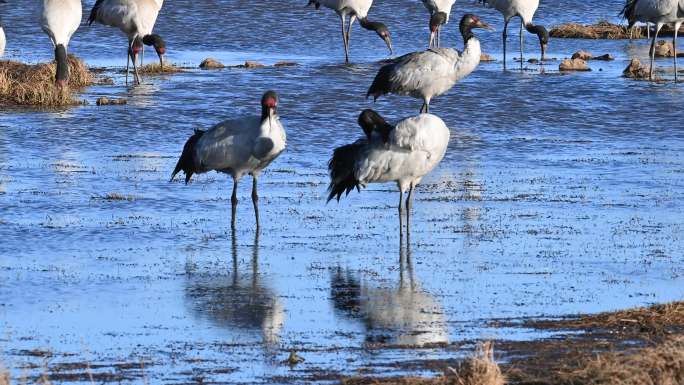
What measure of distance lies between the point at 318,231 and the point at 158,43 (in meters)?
10.4

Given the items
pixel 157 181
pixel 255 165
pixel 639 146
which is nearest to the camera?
pixel 255 165

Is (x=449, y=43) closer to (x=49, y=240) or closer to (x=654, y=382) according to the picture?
(x=49, y=240)

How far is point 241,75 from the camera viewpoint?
2111 cm

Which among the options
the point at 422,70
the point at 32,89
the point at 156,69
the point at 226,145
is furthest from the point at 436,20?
the point at 226,145

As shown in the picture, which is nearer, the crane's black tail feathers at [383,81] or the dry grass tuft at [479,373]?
the dry grass tuft at [479,373]

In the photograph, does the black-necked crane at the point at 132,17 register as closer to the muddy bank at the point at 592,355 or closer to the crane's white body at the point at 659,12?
the crane's white body at the point at 659,12

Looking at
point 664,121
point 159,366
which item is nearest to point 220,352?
point 159,366

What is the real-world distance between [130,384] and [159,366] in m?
0.43

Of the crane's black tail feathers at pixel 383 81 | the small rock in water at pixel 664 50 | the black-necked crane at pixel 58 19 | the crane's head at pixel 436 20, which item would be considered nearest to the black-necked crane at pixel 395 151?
the crane's black tail feathers at pixel 383 81

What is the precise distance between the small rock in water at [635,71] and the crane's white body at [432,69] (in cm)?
477

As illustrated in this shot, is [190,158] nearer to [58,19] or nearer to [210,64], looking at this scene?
[58,19]

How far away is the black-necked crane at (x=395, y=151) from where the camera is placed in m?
11.5

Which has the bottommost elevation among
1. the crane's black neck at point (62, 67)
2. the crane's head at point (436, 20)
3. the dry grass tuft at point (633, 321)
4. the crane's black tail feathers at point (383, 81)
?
the crane's head at point (436, 20)

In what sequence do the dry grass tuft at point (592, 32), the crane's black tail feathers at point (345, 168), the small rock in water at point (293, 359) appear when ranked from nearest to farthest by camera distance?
the small rock in water at point (293, 359), the crane's black tail feathers at point (345, 168), the dry grass tuft at point (592, 32)
